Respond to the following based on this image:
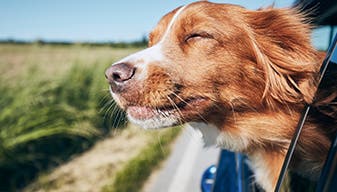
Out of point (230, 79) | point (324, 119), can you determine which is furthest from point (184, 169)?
point (324, 119)

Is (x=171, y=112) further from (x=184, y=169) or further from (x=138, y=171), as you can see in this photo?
(x=184, y=169)

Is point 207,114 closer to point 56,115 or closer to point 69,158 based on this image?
point 56,115

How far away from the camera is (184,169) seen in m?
6.23

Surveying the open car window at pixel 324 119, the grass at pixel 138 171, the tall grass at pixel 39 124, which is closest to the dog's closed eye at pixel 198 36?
the open car window at pixel 324 119

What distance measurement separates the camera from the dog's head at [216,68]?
1813 mm

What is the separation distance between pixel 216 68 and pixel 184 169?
14.7 feet

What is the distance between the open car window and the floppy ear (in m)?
0.20

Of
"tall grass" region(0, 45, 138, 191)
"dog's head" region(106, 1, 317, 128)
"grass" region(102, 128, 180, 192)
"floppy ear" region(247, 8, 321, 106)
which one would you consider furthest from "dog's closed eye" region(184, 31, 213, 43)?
"tall grass" region(0, 45, 138, 191)

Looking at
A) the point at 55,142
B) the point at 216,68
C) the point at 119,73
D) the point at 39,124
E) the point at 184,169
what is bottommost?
the point at 184,169

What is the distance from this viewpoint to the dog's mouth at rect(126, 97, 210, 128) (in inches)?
72.4

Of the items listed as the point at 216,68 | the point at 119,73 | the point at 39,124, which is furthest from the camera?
the point at 39,124

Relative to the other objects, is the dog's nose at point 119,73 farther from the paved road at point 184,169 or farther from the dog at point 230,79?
the paved road at point 184,169

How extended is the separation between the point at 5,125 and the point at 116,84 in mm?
4650

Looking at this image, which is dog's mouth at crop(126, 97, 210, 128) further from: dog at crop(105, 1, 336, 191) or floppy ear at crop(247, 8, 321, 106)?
floppy ear at crop(247, 8, 321, 106)
